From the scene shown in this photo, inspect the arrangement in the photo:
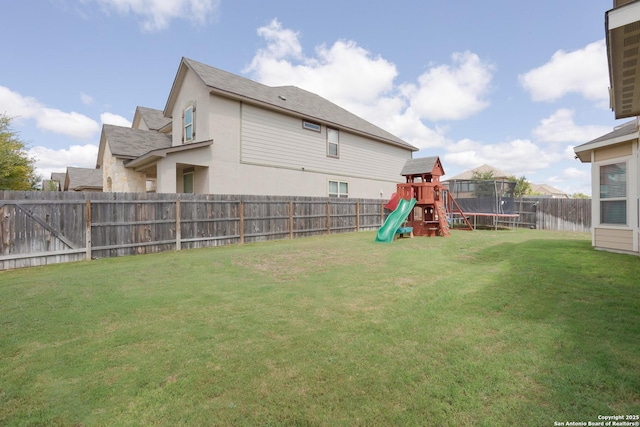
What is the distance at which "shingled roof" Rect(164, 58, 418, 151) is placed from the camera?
13.2 metres

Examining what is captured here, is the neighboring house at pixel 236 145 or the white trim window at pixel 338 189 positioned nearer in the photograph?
the neighboring house at pixel 236 145

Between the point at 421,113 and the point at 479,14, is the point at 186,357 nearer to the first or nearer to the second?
the point at 479,14

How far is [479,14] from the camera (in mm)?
11148

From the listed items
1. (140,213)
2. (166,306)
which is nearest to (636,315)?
(166,306)

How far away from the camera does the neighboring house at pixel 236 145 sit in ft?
41.4

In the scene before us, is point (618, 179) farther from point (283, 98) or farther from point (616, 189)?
point (283, 98)

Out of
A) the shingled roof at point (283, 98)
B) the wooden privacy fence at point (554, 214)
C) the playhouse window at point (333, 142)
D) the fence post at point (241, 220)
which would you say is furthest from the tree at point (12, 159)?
the wooden privacy fence at point (554, 214)

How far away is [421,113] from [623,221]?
20.3 metres

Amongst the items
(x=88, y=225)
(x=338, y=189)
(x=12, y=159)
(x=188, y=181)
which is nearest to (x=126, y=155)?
(x=188, y=181)

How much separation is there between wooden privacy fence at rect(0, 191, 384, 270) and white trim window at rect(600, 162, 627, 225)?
34.0ft

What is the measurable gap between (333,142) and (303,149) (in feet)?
8.64

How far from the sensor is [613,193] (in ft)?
26.8

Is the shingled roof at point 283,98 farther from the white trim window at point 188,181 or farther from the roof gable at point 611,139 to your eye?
the roof gable at point 611,139

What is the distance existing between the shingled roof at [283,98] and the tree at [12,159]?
12672 mm
